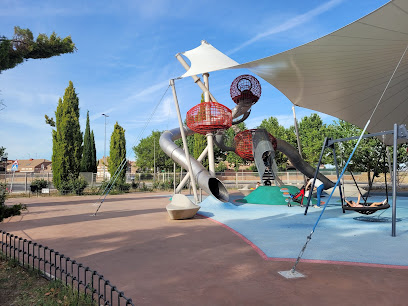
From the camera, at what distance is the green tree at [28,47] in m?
6.28

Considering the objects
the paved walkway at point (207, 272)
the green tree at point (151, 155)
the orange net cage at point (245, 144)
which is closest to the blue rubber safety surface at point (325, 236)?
the paved walkway at point (207, 272)

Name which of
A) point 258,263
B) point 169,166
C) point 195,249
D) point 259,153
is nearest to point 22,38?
point 195,249

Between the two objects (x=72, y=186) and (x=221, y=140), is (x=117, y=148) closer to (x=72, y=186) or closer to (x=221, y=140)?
(x=72, y=186)

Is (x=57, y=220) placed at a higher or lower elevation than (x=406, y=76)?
lower

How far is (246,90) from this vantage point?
17.5 meters

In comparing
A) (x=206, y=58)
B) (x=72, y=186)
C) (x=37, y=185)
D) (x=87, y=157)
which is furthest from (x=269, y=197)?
(x=87, y=157)

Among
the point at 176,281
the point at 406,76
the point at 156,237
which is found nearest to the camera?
the point at 176,281

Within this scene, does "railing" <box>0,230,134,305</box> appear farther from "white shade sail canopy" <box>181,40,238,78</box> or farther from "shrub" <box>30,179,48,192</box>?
"shrub" <box>30,179,48,192</box>

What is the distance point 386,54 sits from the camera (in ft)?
30.9

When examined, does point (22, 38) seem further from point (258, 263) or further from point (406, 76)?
point (406, 76)

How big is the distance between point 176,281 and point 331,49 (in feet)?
26.8

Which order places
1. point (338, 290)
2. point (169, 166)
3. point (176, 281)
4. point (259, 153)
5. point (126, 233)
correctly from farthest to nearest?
point (169, 166) → point (259, 153) → point (126, 233) → point (176, 281) → point (338, 290)

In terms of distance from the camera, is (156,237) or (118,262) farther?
(156,237)

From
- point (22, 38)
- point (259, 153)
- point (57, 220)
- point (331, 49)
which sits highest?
point (331, 49)
